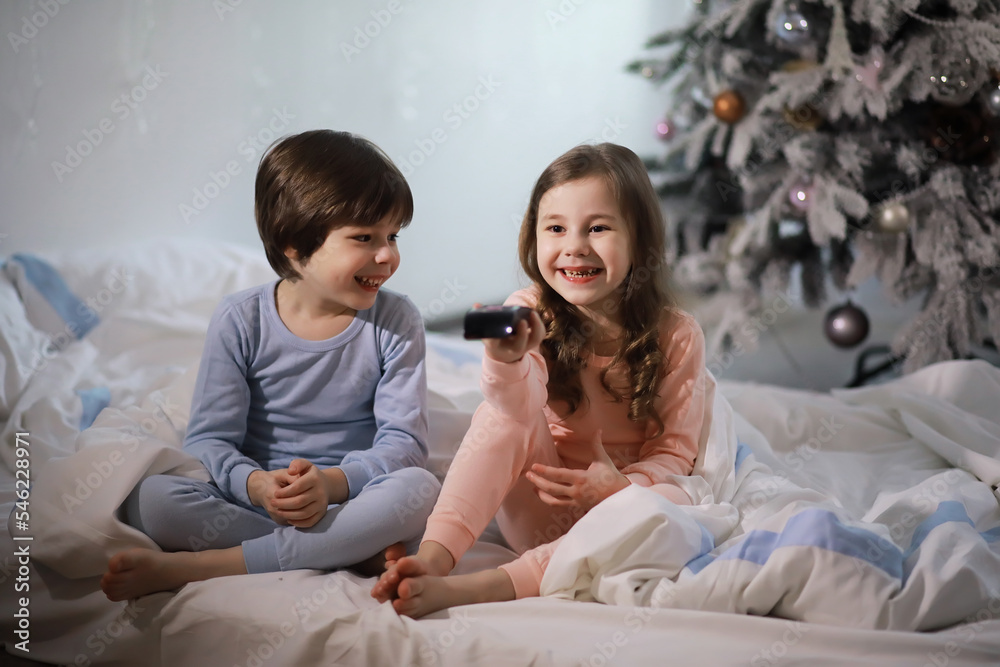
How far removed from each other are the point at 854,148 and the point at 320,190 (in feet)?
4.59

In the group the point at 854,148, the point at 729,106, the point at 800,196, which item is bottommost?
the point at 800,196

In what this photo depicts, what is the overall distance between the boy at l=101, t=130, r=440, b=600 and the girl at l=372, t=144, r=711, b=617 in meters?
0.11

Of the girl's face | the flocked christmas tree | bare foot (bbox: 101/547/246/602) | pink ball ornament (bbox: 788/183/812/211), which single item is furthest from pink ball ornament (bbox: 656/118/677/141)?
bare foot (bbox: 101/547/246/602)

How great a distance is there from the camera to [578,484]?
1026 millimetres

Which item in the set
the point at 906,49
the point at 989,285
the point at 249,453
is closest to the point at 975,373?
the point at 989,285

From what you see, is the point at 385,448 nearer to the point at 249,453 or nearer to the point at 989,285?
the point at 249,453

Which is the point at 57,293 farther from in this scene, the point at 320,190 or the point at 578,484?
the point at 578,484

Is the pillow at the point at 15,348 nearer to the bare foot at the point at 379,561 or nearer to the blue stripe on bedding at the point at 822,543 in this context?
the bare foot at the point at 379,561

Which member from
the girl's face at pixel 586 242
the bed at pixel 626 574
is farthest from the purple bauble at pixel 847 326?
the girl's face at pixel 586 242

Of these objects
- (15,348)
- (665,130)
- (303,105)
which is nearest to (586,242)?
(15,348)

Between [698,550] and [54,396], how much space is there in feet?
3.70

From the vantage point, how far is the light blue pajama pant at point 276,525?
1.00 meters

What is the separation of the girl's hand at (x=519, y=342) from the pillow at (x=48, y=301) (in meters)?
1.11

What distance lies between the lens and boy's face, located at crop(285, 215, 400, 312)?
1104 mm
